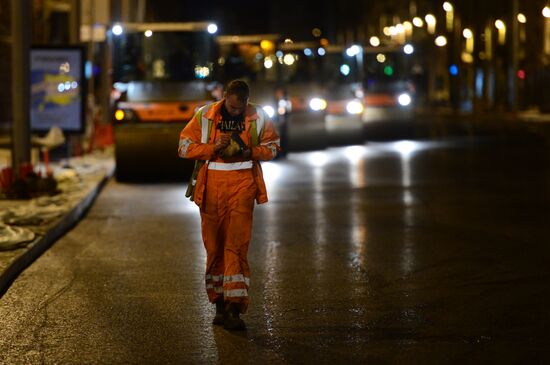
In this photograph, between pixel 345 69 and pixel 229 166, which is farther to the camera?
pixel 345 69

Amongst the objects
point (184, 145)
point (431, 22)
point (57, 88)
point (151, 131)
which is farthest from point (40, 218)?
point (431, 22)

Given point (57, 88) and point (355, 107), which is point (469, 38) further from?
point (57, 88)

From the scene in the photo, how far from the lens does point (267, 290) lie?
10.6 meters

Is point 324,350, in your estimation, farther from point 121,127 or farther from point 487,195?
point 121,127

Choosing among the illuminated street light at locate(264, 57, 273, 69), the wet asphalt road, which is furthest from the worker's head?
the illuminated street light at locate(264, 57, 273, 69)

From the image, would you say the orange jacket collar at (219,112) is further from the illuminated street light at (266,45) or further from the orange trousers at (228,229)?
the illuminated street light at (266,45)

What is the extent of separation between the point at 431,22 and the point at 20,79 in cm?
7746

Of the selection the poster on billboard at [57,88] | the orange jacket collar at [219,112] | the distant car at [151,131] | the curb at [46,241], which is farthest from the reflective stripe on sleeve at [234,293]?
the poster on billboard at [57,88]

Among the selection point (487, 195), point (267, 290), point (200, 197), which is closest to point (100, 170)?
point (487, 195)

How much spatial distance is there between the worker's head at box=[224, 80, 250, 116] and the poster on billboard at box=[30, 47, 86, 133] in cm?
1449

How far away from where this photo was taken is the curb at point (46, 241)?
11.0 m

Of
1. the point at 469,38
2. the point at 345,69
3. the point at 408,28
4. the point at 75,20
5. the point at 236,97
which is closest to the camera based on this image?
the point at 236,97

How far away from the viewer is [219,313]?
906 cm

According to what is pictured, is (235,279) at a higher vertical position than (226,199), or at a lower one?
lower
